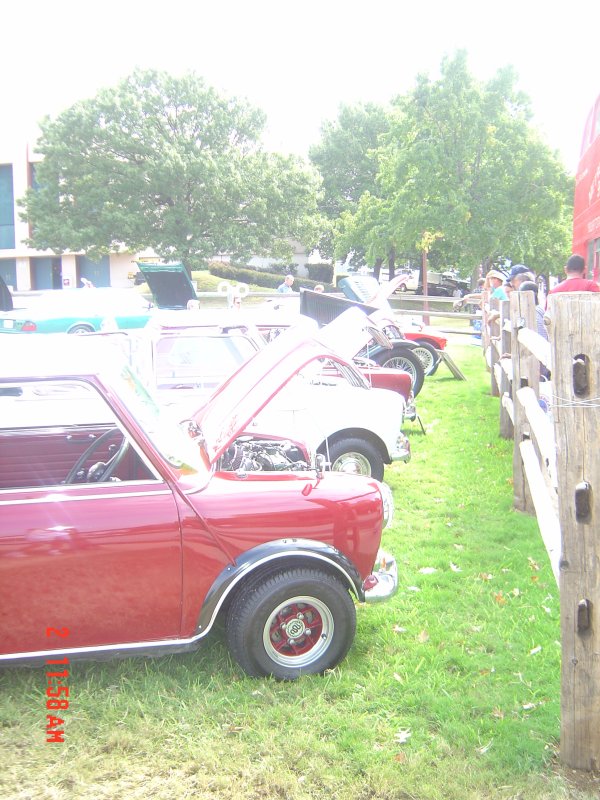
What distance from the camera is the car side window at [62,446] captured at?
398cm

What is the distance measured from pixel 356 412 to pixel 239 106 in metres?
38.1

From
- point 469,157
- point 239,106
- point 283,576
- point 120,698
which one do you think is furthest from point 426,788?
point 239,106

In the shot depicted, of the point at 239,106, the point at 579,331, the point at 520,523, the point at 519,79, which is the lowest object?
the point at 520,523

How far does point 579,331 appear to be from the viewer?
3.03 meters

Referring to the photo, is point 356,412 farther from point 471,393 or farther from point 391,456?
point 471,393

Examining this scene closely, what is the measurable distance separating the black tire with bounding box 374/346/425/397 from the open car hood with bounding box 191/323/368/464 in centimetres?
663

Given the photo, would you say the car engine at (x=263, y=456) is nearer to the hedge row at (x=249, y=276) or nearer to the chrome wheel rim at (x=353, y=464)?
the chrome wheel rim at (x=353, y=464)

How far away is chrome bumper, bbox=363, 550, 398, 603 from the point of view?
4004mm

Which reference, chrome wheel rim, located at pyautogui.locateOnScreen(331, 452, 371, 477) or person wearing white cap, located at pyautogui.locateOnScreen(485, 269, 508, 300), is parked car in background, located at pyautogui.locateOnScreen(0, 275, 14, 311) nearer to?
person wearing white cap, located at pyautogui.locateOnScreen(485, 269, 508, 300)

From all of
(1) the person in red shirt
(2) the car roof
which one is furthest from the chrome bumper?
(1) the person in red shirt

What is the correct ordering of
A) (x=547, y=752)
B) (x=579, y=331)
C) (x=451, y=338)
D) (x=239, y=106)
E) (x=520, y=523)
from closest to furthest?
(x=579, y=331)
(x=547, y=752)
(x=520, y=523)
(x=451, y=338)
(x=239, y=106)

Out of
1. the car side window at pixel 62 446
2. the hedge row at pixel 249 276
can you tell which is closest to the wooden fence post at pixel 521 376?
the car side window at pixel 62 446
